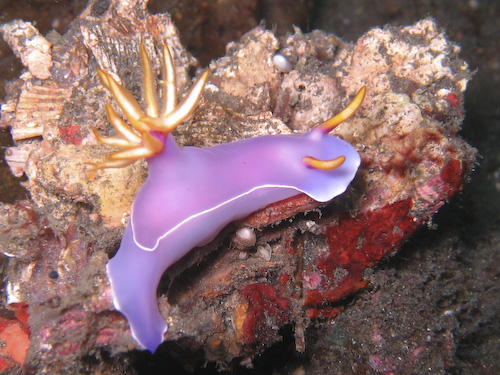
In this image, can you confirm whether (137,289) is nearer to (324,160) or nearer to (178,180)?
(178,180)

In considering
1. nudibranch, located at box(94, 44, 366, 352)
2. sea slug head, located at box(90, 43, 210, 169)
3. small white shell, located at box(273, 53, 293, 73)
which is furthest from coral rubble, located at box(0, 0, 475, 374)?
sea slug head, located at box(90, 43, 210, 169)

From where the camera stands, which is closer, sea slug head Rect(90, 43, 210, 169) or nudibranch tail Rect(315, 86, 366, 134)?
sea slug head Rect(90, 43, 210, 169)

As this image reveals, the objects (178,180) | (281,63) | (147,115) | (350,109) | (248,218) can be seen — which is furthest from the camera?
(281,63)

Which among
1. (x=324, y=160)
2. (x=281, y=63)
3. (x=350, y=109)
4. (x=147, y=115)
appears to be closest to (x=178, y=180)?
(x=147, y=115)

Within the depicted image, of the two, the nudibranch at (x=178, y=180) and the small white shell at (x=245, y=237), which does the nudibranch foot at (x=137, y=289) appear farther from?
the small white shell at (x=245, y=237)

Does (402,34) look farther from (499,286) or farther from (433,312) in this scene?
(499,286)

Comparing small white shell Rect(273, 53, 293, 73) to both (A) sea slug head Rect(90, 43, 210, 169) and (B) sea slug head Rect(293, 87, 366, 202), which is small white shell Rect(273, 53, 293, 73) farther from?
(A) sea slug head Rect(90, 43, 210, 169)
